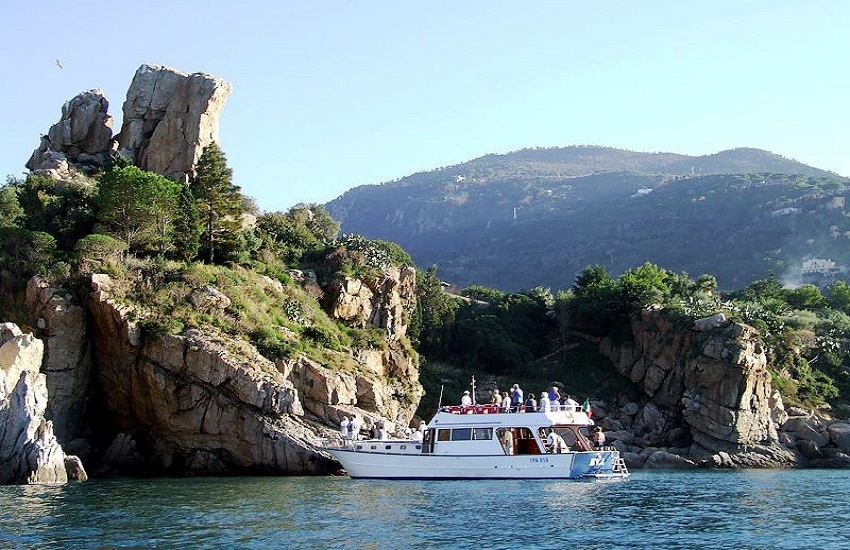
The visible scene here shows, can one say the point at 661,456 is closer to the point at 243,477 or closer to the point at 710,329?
the point at 710,329

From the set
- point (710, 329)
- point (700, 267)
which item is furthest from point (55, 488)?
point (700, 267)

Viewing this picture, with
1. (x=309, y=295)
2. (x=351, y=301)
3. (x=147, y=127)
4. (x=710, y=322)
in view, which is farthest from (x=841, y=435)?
(x=147, y=127)

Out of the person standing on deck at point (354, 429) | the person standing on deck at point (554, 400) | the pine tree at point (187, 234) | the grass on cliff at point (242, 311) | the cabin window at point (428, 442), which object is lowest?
the cabin window at point (428, 442)

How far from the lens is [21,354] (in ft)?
137

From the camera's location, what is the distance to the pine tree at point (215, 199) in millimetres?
59688

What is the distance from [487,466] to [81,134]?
157ft

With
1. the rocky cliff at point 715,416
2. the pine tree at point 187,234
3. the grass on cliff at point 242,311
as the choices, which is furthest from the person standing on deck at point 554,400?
the pine tree at point 187,234

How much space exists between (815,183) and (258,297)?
164579 millimetres

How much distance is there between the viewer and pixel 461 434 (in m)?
42.8

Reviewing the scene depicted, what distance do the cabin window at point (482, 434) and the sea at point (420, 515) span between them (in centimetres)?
258

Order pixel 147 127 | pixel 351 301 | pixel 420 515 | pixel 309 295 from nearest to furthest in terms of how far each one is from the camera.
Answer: pixel 420 515, pixel 309 295, pixel 351 301, pixel 147 127

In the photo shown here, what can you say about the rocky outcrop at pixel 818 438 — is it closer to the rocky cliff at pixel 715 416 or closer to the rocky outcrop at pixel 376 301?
the rocky cliff at pixel 715 416

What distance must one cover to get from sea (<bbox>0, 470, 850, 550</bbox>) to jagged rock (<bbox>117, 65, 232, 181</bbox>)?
33680mm

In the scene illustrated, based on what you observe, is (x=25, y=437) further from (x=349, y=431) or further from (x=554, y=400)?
(x=554, y=400)
